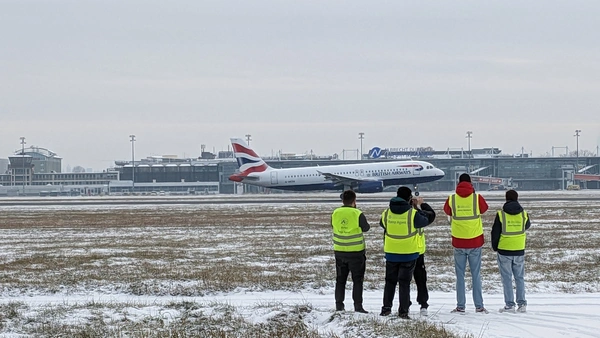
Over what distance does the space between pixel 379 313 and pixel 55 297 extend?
24.1 feet

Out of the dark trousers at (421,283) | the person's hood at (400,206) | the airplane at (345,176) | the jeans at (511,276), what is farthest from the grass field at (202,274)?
the airplane at (345,176)

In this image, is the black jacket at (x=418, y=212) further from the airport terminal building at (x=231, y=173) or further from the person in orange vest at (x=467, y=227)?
the airport terminal building at (x=231, y=173)

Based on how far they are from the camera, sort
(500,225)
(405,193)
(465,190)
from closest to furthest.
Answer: (405,193) → (465,190) → (500,225)

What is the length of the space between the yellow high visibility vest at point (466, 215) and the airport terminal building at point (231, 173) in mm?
117962

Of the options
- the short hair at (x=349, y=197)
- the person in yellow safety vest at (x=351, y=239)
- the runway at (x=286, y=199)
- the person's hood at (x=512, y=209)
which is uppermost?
the short hair at (x=349, y=197)

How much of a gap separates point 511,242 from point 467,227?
0.95 metres

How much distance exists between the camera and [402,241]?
12.2 m

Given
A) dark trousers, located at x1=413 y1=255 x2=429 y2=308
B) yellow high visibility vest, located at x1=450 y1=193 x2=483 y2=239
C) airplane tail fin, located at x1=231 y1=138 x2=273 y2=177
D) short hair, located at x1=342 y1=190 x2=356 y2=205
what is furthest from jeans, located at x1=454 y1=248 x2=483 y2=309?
airplane tail fin, located at x1=231 y1=138 x2=273 y2=177

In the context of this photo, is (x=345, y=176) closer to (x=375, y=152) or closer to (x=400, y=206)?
(x=400, y=206)

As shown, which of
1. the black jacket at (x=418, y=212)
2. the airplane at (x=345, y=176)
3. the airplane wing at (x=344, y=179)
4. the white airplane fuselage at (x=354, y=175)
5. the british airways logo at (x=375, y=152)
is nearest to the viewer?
the black jacket at (x=418, y=212)

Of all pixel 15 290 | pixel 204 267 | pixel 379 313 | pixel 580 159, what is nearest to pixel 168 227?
pixel 204 267

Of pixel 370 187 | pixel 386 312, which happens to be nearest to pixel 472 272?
pixel 386 312

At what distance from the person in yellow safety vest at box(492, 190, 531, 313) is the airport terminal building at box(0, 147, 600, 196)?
117302 mm

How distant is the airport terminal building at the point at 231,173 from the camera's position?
452ft
